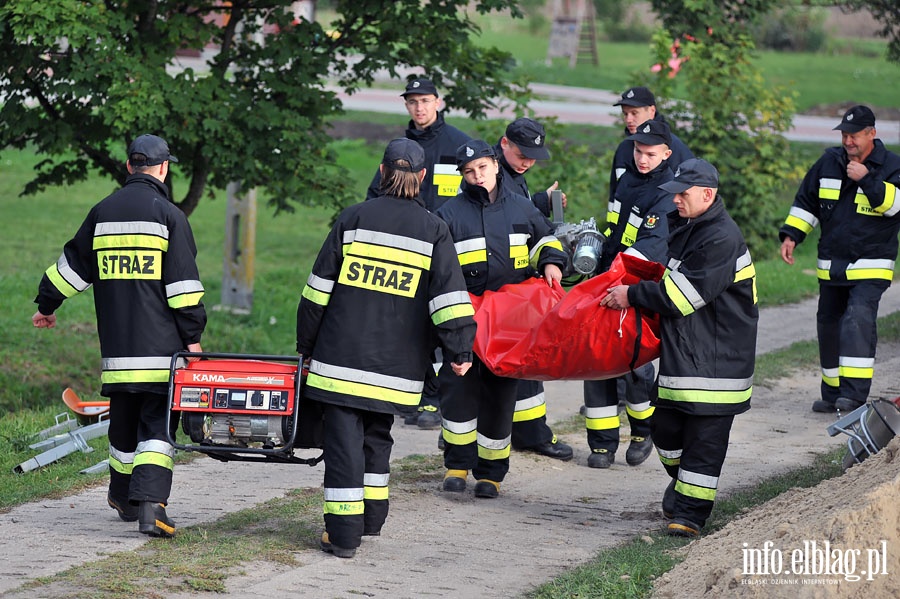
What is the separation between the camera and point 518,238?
22.2 feet

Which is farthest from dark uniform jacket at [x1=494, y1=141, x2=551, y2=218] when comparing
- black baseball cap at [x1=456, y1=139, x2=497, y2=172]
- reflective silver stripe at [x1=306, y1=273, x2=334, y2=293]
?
reflective silver stripe at [x1=306, y1=273, x2=334, y2=293]

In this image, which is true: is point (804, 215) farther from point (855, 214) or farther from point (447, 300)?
point (447, 300)

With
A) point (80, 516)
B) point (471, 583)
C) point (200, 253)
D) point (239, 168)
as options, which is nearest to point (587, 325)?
point (471, 583)

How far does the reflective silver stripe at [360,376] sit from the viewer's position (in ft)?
18.4

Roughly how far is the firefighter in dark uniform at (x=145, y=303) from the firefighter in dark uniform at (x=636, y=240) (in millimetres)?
2605

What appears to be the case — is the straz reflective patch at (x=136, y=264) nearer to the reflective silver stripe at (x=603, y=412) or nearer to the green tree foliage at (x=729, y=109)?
the reflective silver stripe at (x=603, y=412)

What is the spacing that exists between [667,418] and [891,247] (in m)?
3.31

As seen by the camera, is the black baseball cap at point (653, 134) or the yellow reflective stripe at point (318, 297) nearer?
the yellow reflective stripe at point (318, 297)

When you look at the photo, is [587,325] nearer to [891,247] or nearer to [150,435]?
[150,435]

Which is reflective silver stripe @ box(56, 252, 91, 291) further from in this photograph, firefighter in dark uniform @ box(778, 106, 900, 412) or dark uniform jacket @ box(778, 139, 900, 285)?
dark uniform jacket @ box(778, 139, 900, 285)

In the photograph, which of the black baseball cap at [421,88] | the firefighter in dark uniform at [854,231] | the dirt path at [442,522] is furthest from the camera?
the firefighter in dark uniform at [854,231]

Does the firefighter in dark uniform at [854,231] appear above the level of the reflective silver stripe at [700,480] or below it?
above

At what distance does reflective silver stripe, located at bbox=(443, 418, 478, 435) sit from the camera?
6852 mm

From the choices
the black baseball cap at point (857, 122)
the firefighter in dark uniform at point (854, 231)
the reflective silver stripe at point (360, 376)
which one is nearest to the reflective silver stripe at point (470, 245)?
the reflective silver stripe at point (360, 376)
